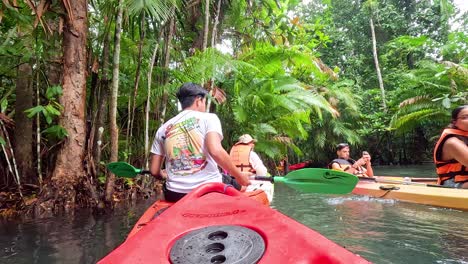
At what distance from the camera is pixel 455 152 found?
3799mm

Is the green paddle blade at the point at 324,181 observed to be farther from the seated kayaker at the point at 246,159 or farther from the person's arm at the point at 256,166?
the person's arm at the point at 256,166

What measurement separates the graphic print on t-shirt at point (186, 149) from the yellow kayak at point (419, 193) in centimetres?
310

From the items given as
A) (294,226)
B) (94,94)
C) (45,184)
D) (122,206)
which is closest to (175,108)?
(94,94)

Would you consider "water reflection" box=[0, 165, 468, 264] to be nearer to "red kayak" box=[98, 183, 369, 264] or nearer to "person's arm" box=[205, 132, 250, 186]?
"person's arm" box=[205, 132, 250, 186]

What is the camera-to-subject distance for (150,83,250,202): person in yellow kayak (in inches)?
89.2

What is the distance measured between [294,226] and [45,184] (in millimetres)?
4425

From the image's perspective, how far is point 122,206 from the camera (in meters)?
5.61

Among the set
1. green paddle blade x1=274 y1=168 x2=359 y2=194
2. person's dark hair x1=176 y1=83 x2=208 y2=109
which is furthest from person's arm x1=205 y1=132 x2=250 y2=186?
green paddle blade x1=274 y1=168 x2=359 y2=194

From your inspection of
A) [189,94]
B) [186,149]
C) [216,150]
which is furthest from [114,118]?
[216,150]

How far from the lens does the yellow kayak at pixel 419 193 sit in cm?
388

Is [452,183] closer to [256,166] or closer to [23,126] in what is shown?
[256,166]

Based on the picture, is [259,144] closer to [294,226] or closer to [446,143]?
[446,143]

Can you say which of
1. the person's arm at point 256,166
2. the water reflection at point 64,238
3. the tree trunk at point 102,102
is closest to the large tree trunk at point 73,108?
the tree trunk at point 102,102

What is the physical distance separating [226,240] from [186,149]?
1007mm
